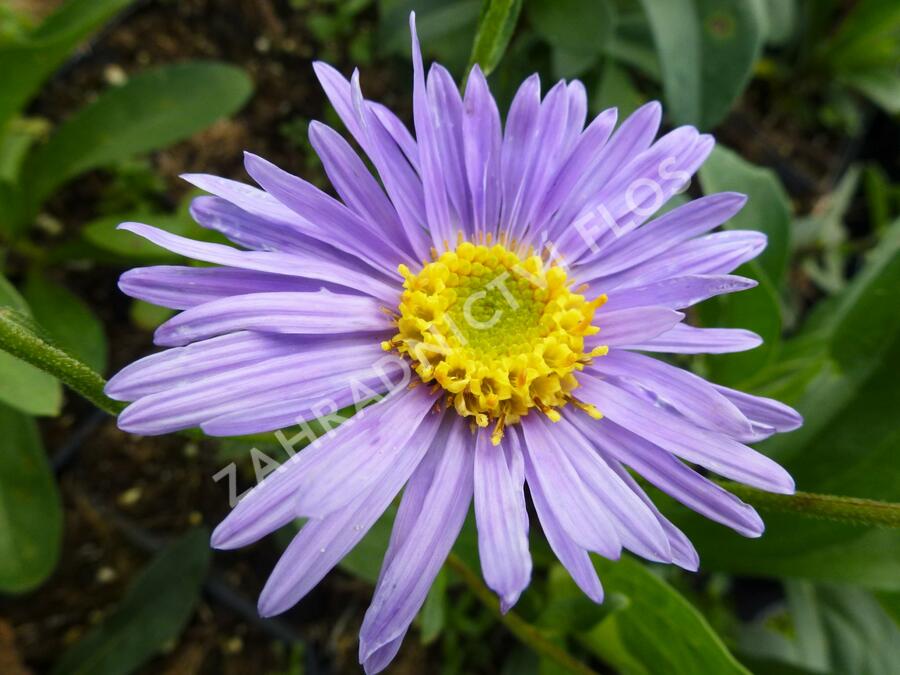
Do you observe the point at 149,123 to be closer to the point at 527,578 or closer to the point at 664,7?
the point at 664,7

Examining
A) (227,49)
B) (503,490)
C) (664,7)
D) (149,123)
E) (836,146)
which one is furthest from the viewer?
(836,146)

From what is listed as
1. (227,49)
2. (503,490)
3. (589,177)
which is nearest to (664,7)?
(589,177)

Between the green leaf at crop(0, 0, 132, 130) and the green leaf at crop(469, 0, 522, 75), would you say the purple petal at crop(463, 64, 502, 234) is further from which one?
the green leaf at crop(0, 0, 132, 130)

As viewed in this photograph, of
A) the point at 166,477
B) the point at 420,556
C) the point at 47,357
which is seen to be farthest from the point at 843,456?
the point at 166,477

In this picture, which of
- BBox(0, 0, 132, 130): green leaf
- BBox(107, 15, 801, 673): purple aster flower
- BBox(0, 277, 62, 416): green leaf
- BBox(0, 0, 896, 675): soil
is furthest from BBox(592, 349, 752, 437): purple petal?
BBox(0, 0, 132, 130): green leaf

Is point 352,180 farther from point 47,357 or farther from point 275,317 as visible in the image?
point 47,357

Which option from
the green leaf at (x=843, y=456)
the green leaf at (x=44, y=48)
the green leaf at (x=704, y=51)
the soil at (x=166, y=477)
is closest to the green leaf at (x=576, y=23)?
the green leaf at (x=704, y=51)
